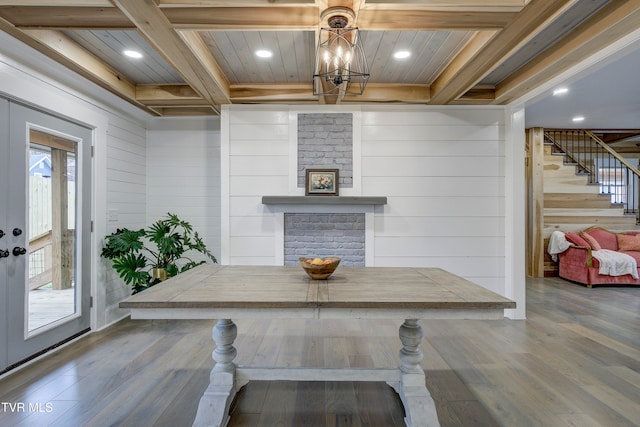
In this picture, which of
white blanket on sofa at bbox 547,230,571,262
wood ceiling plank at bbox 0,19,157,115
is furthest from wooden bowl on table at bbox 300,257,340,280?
white blanket on sofa at bbox 547,230,571,262

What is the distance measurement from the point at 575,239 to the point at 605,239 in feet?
2.03

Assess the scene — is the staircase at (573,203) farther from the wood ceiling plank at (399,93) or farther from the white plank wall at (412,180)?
the wood ceiling plank at (399,93)

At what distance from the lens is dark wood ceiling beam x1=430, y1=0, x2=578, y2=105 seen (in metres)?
2.05

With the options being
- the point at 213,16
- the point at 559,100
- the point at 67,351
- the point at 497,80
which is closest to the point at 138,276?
the point at 67,351

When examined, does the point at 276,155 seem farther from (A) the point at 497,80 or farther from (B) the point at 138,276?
(A) the point at 497,80

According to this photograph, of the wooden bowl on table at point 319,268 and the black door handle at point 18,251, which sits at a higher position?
the black door handle at point 18,251

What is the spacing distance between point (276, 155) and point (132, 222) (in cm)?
200

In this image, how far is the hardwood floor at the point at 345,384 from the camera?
1964 millimetres

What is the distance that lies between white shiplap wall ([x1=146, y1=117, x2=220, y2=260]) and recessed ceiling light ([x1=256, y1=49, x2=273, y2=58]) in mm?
1670

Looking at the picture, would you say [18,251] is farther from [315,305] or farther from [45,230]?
[315,305]

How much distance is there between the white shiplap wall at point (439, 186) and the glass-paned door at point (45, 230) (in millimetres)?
2999

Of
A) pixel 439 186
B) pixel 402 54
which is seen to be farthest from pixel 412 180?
pixel 402 54

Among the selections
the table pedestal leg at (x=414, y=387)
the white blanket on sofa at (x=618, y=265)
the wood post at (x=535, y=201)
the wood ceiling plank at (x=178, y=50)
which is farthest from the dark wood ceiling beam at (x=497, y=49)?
the white blanket on sofa at (x=618, y=265)

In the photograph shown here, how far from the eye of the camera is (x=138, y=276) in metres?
3.33
